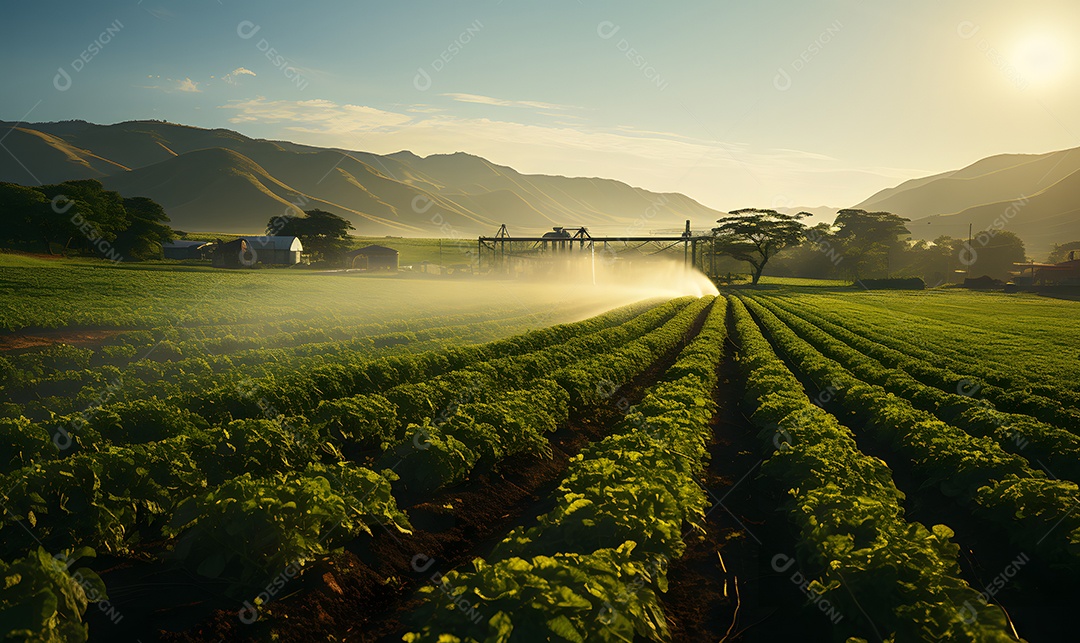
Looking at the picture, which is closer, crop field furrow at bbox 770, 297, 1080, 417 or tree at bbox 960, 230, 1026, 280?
crop field furrow at bbox 770, 297, 1080, 417

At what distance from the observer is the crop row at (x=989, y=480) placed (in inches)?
286

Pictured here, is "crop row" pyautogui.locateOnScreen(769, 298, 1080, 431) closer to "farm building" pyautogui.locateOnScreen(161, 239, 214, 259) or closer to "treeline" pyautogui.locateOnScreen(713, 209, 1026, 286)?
"treeline" pyautogui.locateOnScreen(713, 209, 1026, 286)

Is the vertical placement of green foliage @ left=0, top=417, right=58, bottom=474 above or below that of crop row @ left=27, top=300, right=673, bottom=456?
above

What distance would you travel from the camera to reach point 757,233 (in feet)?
301

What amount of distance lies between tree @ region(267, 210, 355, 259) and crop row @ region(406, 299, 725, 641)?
345 ft

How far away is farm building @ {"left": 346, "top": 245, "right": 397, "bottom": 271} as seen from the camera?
10419 cm

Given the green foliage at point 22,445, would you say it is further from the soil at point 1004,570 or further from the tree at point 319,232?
the tree at point 319,232

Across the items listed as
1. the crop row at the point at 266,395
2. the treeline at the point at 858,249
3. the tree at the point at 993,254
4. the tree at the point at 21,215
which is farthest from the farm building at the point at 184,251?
the tree at the point at 993,254

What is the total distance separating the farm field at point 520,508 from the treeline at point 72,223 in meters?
72.8

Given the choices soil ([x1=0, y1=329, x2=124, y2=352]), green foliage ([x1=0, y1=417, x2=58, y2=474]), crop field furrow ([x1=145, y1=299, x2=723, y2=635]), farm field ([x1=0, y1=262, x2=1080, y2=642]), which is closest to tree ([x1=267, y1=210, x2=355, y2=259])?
soil ([x1=0, y1=329, x2=124, y2=352])

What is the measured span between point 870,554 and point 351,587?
5.60 m

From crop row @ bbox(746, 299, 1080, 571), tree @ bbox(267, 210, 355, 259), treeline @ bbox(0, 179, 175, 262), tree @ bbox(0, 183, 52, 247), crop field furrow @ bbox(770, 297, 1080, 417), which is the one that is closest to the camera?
crop row @ bbox(746, 299, 1080, 571)

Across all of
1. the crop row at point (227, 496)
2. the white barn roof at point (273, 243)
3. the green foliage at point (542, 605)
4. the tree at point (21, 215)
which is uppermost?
the tree at point (21, 215)

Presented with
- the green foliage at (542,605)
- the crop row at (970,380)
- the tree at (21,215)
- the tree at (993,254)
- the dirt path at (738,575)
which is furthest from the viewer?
the tree at (993,254)
